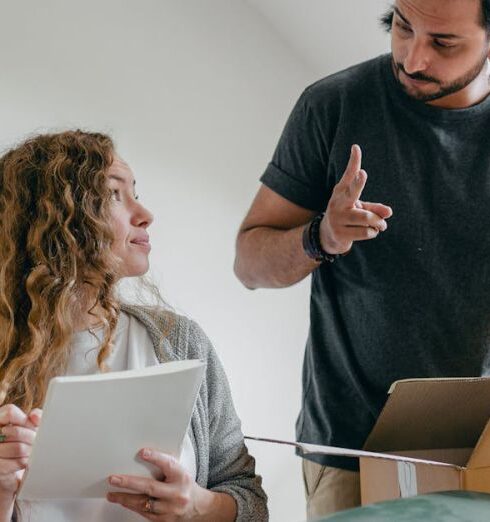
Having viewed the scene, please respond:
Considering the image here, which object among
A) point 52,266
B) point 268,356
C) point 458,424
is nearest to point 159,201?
point 268,356

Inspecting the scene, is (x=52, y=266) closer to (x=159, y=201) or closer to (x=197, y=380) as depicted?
(x=197, y=380)

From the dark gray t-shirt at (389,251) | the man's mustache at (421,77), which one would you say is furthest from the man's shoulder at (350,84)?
the man's mustache at (421,77)

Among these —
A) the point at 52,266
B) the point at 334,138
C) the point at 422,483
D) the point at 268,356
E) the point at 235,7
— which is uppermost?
the point at 235,7

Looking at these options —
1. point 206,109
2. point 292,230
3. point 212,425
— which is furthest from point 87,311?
point 206,109

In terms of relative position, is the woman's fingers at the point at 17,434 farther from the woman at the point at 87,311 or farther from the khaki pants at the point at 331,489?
the khaki pants at the point at 331,489

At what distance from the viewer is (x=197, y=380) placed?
1.12 meters

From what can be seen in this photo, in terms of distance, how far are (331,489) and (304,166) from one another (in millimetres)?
558

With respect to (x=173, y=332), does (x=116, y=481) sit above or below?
below

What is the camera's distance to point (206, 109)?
9.57ft

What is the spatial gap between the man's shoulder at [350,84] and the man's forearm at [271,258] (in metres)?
0.25

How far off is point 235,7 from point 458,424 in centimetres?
205

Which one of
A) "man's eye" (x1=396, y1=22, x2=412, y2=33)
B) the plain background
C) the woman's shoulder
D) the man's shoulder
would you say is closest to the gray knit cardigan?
the woman's shoulder

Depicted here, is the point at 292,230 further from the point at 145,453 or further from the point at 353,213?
the point at 145,453

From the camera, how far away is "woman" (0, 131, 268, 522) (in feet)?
4.56
